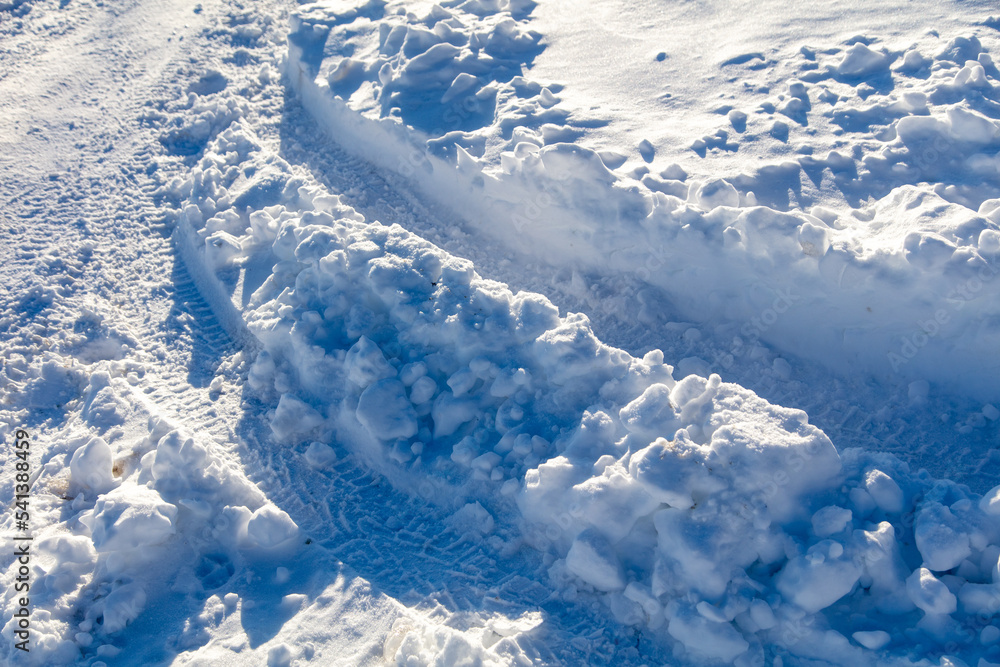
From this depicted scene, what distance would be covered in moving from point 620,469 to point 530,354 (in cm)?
66

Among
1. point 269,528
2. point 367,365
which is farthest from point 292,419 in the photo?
point 269,528

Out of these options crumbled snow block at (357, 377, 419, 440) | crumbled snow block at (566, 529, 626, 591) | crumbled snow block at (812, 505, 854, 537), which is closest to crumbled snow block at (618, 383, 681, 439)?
crumbled snow block at (566, 529, 626, 591)

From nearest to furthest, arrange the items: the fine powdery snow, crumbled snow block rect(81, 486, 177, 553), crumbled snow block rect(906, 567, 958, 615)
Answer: crumbled snow block rect(906, 567, 958, 615) < the fine powdery snow < crumbled snow block rect(81, 486, 177, 553)

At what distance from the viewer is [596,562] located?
93.6 inches

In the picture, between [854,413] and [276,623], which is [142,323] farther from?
[854,413]

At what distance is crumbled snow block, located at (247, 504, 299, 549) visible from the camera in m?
2.66

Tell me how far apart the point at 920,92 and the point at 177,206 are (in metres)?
4.39

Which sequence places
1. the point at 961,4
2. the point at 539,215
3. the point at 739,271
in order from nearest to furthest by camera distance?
the point at 739,271 → the point at 539,215 → the point at 961,4

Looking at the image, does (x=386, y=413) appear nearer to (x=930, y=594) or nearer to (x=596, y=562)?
(x=596, y=562)

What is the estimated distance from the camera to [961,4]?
14.7 ft

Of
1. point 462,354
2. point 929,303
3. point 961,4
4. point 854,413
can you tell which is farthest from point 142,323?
point 961,4

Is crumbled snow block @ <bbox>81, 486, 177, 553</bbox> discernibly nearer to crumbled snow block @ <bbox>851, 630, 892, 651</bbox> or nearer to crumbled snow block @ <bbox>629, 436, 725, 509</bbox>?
crumbled snow block @ <bbox>629, 436, 725, 509</bbox>

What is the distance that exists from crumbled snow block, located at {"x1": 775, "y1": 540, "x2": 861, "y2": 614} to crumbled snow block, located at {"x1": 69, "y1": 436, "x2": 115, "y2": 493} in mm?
2648

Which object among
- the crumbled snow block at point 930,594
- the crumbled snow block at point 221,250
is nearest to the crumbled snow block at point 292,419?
the crumbled snow block at point 221,250
